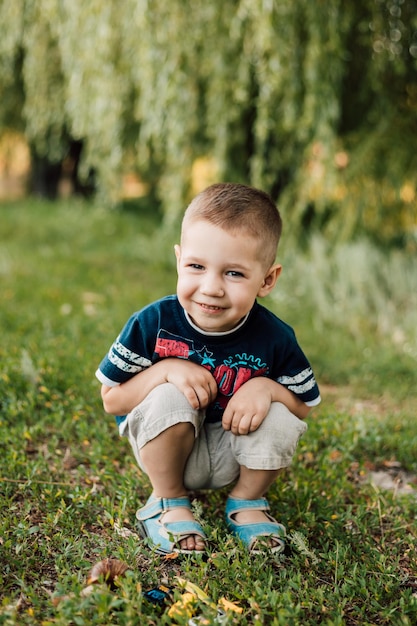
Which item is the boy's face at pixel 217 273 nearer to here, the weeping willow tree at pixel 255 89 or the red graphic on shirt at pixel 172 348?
the red graphic on shirt at pixel 172 348

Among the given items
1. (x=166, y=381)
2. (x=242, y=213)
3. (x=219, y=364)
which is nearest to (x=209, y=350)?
(x=219, y=364)

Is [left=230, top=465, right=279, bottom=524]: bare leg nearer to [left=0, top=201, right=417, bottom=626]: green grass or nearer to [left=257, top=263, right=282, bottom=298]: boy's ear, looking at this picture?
[left=0, top=201, right=417, bottom=626]: green grass

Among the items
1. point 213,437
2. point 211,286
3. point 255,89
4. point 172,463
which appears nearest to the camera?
point 211,286

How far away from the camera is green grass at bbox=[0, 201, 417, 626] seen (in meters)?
1.84

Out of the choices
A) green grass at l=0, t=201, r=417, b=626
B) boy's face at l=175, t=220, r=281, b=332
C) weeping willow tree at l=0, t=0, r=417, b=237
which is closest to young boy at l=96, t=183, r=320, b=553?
boy's face at l=175, t=220, r=281, b=332

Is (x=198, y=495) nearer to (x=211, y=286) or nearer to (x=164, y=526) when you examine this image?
(x=164, y=526)

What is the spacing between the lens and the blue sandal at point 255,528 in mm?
2080

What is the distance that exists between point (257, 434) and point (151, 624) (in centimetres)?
64

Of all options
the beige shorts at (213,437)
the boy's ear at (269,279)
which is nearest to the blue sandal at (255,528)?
the beige shorts at (213,437)

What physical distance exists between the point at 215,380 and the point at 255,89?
177 inches

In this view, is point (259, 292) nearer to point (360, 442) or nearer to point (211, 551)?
point (211, 551)

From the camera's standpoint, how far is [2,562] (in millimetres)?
1953

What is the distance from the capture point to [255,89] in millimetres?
6047

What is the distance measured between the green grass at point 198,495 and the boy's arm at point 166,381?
0.37 m
